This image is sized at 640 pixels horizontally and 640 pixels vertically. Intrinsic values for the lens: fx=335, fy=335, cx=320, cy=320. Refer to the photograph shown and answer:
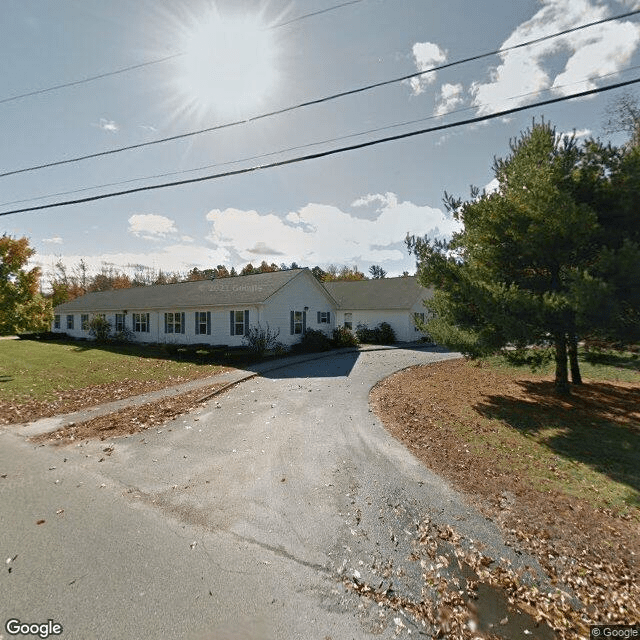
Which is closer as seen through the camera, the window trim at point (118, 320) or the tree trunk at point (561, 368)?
the tree trunk at point (561, 368)

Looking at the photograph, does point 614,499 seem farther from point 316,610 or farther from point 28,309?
point 28,309

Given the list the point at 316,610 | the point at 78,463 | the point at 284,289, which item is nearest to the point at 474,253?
the point at 316,610

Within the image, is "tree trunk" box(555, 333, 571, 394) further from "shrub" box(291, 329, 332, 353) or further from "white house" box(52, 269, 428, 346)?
"white house" box(52, 269, 428, 346)

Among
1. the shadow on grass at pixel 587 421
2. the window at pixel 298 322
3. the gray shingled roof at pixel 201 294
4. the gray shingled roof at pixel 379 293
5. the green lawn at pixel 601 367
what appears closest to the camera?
the shadow on grass at pixel 587 421

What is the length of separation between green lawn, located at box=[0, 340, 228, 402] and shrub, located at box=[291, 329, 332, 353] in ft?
23.5

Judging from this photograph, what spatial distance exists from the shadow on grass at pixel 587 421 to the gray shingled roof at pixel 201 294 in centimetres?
1455

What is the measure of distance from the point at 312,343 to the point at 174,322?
414 inches

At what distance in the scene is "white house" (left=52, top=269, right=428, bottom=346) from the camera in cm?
2188

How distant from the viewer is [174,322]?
2494 cm

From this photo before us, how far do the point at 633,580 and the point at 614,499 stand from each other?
2.00m

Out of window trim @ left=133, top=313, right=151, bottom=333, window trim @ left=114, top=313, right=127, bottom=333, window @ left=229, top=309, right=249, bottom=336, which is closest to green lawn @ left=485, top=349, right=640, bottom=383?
window @ left=229, top=309, right=249, bottom=336

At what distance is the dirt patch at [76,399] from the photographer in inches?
363

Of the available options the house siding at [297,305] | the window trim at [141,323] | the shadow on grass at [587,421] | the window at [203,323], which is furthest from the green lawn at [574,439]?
the window trim at [141,323]

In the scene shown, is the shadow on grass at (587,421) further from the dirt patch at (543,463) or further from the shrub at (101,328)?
the shrub at (101,328)
